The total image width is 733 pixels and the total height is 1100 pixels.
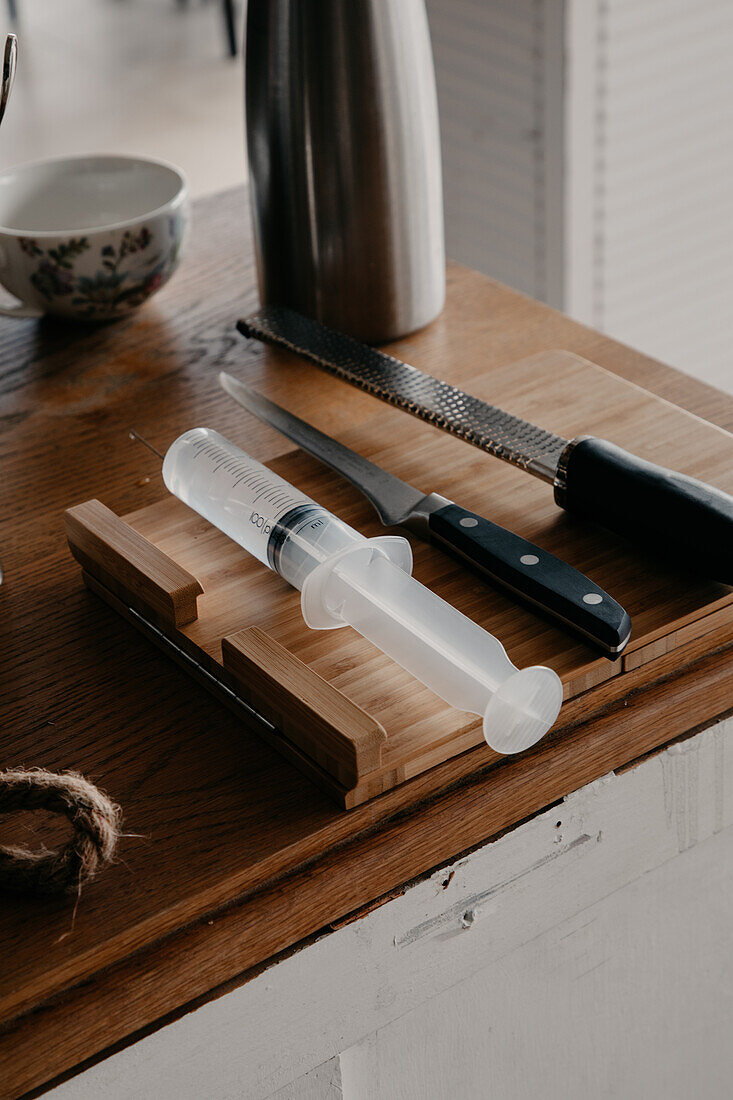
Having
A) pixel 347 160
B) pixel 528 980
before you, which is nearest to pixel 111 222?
pixel 347 160

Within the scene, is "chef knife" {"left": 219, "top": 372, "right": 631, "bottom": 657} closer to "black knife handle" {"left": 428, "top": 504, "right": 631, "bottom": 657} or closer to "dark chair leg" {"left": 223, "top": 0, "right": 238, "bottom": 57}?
"black knife handle" {"left": 428, "top": 504, "right": 631, "bottom": 657}

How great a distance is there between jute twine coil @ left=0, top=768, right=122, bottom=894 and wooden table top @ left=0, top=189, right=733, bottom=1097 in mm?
13

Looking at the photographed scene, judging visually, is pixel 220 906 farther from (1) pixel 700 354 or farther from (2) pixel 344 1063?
(1) pixel 700 354

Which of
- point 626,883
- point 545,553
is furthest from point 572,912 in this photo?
point 545,553

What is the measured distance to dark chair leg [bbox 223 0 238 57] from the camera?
3.90 meters

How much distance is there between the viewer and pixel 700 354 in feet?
5.14

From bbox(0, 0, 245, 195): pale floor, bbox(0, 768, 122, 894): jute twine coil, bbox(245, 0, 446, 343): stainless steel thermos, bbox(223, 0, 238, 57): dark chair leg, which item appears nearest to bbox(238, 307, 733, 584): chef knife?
bbox(245, 0, 446, 343): stainless steel thermos

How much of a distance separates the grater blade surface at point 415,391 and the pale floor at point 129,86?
7.66 ft

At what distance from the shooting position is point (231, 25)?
3967 mm

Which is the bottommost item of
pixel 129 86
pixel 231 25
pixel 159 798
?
pixel 129 86

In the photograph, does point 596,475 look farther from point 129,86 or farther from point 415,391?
point 129,86

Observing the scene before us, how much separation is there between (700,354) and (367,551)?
1188 millimetres

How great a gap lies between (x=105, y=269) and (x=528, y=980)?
1.72 ft

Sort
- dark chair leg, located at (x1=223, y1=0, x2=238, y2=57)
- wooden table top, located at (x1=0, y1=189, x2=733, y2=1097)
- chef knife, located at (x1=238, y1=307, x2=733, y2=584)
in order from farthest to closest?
dark chair leg, located at (x1=223, y1=0, x2=238, y2=57)
chef knife, located at (x1=238, y1=307, x2=733, y2=584)
wooden table top, located at (x1=0, y1=189, x2=733, y2=1097)
